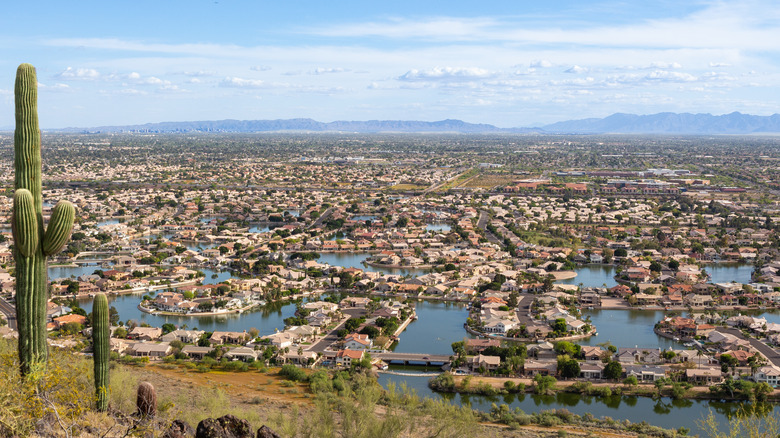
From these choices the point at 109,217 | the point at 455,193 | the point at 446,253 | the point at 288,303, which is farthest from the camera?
the point at 455,193

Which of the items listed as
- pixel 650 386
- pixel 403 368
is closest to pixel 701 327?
pixel 650 386

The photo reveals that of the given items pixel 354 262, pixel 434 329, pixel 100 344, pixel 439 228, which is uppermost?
pixel 100 344

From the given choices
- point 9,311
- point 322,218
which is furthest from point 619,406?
point 322,218

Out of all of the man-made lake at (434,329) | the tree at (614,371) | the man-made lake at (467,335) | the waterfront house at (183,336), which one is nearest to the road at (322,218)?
the man-made lake at (467,335)

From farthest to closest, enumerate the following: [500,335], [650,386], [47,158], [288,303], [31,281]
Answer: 1. [47,158]
2. [288,303]
3. [500,335]
4. [650,386]
5. [31,281]

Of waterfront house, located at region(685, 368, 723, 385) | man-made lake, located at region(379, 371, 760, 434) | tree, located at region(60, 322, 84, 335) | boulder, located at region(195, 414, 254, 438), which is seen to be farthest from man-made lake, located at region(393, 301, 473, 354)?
boulder, located at region(195, 414, 254, 438)

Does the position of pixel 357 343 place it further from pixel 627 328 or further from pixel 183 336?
pixel 627 328

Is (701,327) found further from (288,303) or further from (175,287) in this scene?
(175,287)
